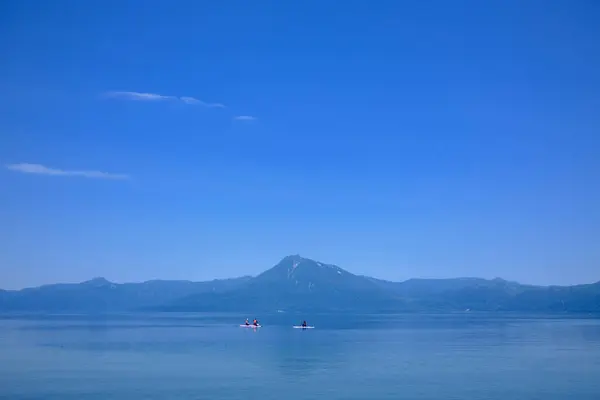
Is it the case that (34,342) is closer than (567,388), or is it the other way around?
(567,388)

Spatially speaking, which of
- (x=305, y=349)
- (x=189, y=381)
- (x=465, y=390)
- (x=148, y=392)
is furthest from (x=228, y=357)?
(x=465, y=390)

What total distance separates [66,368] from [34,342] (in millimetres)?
28946

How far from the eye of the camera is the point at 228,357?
53688mm

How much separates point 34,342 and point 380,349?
37497 mm

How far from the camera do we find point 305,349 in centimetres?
6281

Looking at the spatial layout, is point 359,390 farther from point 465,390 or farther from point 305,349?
point 305,349

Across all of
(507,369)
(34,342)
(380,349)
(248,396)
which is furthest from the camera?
(34,342)

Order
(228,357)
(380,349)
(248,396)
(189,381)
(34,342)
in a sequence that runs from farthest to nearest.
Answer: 1. (34,342)
2. (380,349)
3. (228,357)
4. (189,381)
5. (248,396)

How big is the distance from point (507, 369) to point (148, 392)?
954 inches

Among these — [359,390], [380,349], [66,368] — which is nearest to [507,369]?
[359,390]

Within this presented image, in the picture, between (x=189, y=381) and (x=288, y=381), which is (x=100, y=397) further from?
(x=288, y=381)

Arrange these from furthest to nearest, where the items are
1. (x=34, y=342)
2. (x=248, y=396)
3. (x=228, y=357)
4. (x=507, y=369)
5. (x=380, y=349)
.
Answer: (x=34, y=342)
(x=380, y=349)
(x=228, y=357)
(x=507, y=369)
(x=248, y=396)

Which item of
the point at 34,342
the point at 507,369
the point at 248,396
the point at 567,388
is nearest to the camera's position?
the point at 248,396

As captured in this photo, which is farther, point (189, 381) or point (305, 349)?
point (305, 349)
